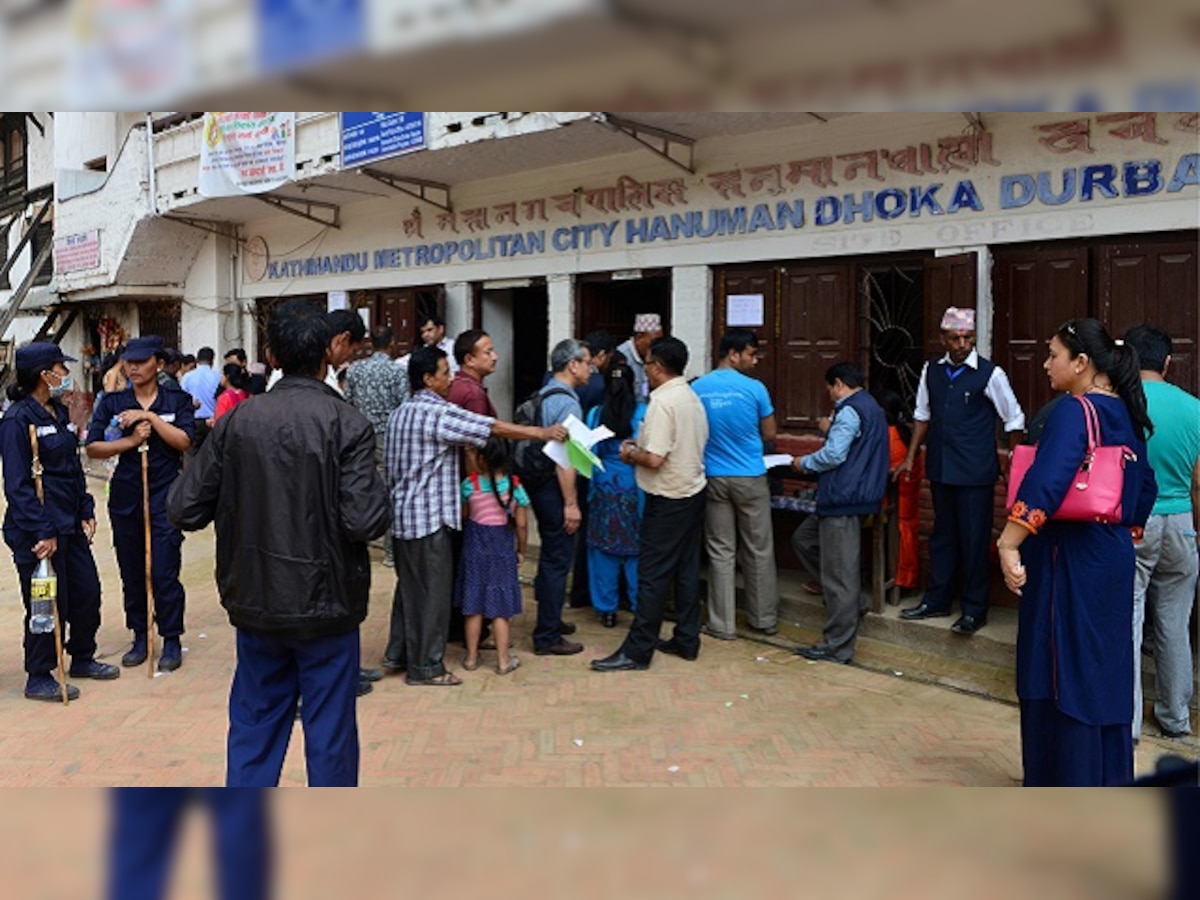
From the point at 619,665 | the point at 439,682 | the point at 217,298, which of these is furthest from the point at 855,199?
the point at 217,298

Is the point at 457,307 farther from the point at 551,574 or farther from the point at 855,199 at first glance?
the point at 551,574

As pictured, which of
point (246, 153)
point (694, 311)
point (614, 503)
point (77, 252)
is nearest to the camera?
point (614, 503)

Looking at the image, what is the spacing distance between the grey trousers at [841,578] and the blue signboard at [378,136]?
529 cm

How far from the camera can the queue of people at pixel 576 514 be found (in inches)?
130

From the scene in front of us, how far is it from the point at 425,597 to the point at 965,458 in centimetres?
316

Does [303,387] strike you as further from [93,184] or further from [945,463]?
[93,184]

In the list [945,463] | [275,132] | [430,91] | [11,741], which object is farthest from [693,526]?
[275,132]

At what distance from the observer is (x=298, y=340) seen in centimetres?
336

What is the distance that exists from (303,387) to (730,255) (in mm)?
5320

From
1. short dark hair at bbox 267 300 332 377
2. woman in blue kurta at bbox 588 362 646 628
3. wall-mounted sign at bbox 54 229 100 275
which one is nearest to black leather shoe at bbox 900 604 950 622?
woman in blue kurta at bbox 588 362 646 628

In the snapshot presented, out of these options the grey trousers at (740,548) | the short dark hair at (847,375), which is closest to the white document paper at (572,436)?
the grey trousers at (740,548)

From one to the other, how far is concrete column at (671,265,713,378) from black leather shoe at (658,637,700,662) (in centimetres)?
288

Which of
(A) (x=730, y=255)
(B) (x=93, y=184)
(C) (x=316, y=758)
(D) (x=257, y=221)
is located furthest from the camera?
(B) (x=93, y=184)

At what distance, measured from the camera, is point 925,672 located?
5703 millimetres
